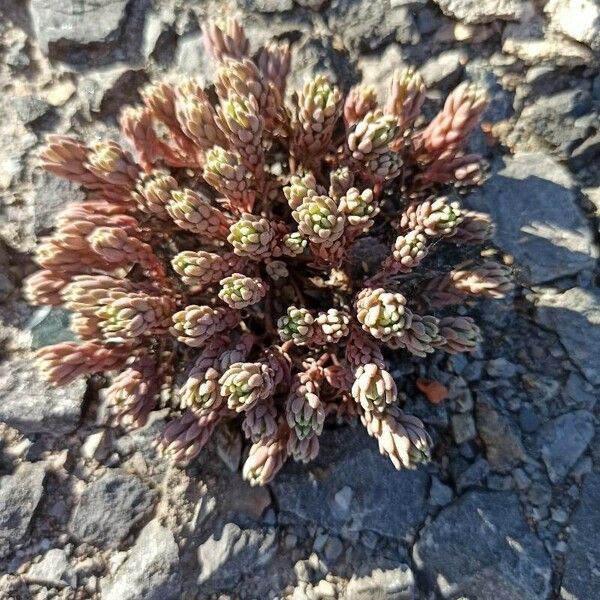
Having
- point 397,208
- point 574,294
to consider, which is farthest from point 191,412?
point 574,294

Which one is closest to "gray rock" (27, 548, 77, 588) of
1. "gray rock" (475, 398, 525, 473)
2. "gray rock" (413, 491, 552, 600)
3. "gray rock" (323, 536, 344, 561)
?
"gray rock" (323, 536, 344, 561)

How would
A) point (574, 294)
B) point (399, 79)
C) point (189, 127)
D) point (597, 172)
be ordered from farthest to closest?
point (597, 172)
point (574, 294)
point (399, 79)
point (189, 127)

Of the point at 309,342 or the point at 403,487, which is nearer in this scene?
the point at 309,342

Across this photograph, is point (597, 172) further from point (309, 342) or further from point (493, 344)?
point (309, 342)

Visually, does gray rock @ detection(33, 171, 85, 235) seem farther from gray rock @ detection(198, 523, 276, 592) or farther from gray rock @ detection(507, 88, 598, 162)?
gray rock @ detection(507, 88, 598, 162)

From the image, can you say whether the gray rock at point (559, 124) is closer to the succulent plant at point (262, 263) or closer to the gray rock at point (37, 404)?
the succulent plant at point (262, 263)

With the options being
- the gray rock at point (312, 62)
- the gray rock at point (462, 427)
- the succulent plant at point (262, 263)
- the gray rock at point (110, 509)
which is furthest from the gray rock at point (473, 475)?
the gray rock at point (312, 62)
